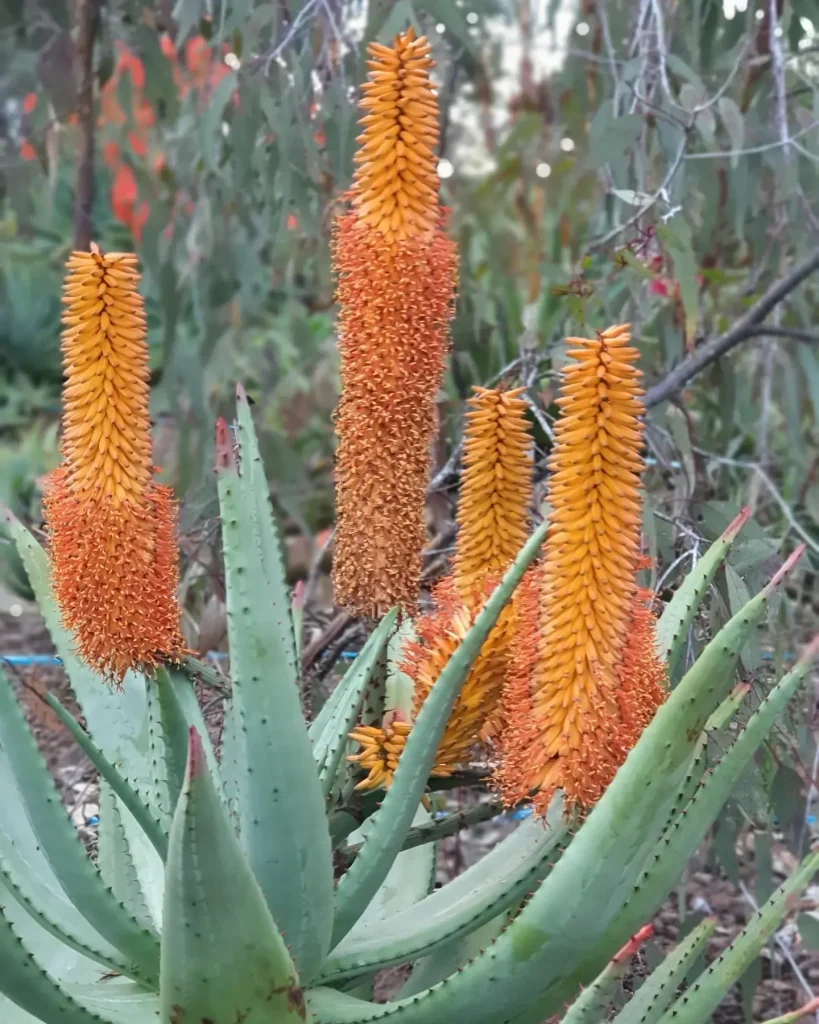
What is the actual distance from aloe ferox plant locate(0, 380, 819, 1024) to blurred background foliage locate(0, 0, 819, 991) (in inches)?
11.2

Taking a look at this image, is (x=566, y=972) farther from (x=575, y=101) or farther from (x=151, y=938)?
(x=575, y=101)

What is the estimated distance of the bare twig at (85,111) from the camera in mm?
2287

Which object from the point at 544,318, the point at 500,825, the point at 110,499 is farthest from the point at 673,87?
the point at 110,499

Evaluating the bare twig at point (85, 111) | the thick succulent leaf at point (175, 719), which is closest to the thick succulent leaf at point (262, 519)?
the thick succulent leaf at point (175, 719)

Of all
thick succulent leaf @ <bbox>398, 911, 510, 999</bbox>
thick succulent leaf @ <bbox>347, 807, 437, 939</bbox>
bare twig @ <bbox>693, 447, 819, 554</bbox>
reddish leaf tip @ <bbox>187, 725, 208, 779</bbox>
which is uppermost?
bare twig @ <bbox>693, 447, 819, 554</bbox>

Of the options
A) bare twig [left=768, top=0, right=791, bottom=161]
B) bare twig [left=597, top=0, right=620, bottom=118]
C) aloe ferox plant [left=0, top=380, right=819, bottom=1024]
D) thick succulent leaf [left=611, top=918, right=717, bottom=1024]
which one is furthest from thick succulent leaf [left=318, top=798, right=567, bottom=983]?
bare twig [left=597, top=0, right=620, bottom=118]

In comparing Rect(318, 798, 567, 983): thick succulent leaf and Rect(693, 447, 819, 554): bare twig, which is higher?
Rect(693, 447, 819, 554): bare twig

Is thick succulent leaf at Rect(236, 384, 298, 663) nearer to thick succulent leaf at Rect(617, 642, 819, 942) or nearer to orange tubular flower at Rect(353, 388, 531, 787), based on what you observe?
orange tubular flower at Rect(353, 388, 531, 787)

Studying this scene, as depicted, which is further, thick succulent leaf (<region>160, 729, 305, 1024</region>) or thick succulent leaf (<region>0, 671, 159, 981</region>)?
thick succulent leaf (<region>0, 671, 159, 981</region>)

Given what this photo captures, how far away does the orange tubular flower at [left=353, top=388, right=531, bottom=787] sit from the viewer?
84 cm

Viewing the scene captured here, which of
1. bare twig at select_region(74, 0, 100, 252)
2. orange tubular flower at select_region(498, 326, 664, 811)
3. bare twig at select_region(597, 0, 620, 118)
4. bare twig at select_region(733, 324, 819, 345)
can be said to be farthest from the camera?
bare twig at select_region(74, 0, 100, 252)

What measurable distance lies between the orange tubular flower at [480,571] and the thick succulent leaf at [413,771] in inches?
1.4

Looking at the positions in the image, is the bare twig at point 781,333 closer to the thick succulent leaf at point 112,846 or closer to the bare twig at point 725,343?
the bare twig at point 725,343

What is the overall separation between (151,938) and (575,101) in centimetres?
231
